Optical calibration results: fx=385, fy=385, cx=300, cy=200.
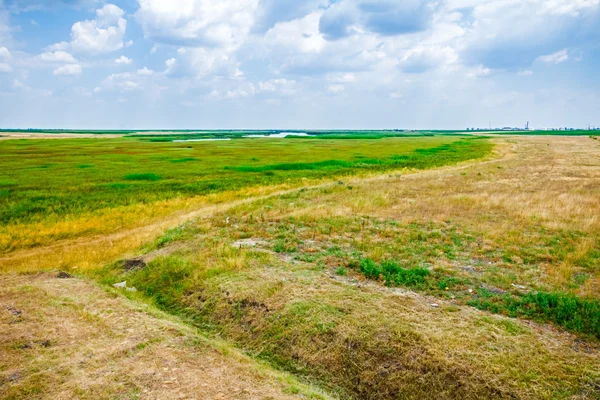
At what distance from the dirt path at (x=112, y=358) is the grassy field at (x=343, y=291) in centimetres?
5

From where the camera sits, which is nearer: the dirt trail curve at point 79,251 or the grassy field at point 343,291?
the grassy field at point 343,291

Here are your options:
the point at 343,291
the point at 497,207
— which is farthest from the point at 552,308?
the point at 497,207

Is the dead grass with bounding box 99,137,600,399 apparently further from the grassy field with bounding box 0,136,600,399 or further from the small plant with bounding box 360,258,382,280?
the small plant with bounding box 360,258,382,280

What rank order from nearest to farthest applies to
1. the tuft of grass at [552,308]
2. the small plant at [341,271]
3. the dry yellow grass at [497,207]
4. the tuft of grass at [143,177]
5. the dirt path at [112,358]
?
the dirt path at [112,358] → the tuft of grass at [552,308] → the small plant at [341,271] → the dry yellow grass at [497,207] → the tuft of grass at [143,177]

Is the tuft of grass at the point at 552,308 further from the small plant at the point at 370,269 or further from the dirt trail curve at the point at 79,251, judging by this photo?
the dirt trail curve at the point at 79,251

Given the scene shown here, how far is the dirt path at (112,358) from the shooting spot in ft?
22.0

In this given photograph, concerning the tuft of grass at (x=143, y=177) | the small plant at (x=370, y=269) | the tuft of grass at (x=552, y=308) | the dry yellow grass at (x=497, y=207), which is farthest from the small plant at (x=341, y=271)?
the tuft of grass at (x=143, y=177)

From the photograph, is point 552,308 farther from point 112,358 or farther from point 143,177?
point 143,177

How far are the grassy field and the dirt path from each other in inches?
2.0

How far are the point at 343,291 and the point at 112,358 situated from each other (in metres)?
5.75

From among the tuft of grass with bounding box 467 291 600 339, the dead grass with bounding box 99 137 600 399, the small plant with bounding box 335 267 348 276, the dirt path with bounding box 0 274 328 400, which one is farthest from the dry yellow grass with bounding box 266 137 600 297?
the dirt path with bounding box 0 274 328 400

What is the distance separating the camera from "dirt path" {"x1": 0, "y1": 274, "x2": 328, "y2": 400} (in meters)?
6.70

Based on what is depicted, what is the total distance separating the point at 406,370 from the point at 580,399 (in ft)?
9.46

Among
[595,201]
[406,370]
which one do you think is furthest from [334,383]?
[595,201]
